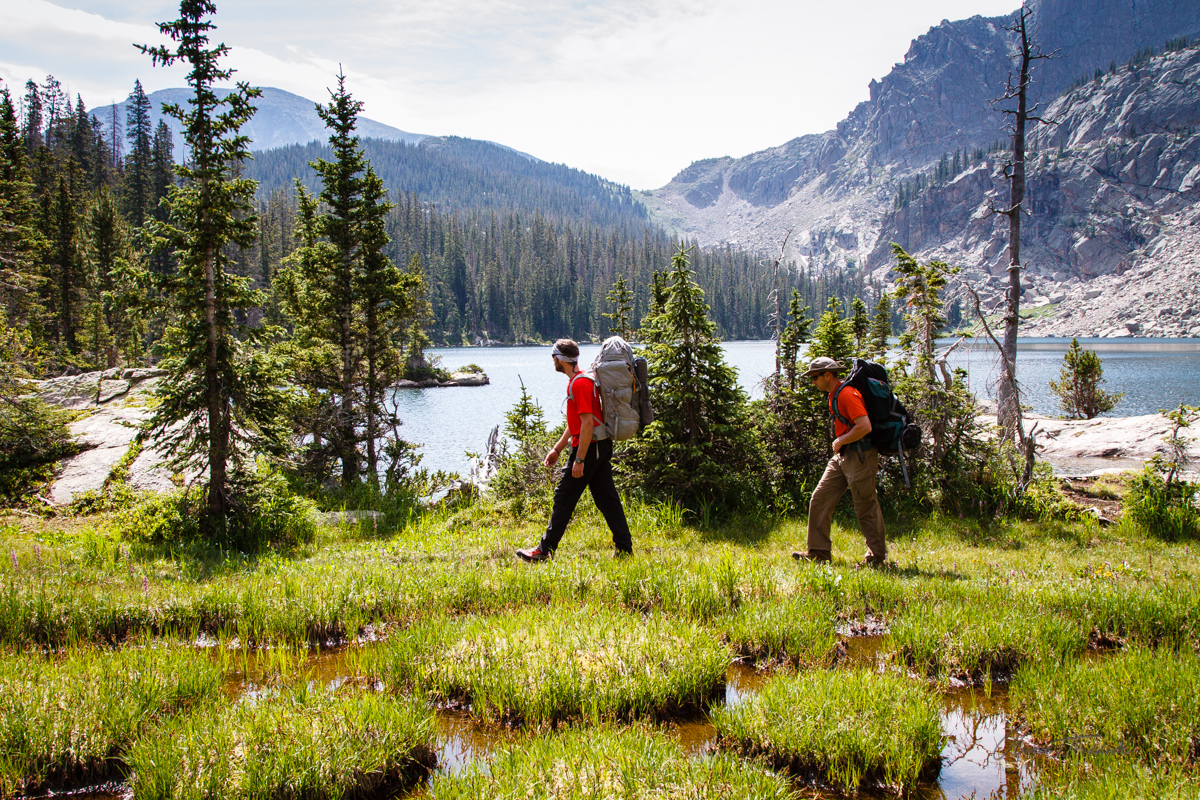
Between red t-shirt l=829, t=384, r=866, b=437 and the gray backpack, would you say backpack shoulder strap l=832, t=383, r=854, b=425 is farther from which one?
the gray backpack

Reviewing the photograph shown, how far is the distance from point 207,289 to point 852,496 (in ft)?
28.8

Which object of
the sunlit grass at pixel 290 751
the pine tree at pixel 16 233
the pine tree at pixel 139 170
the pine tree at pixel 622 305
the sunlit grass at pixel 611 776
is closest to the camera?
the sunlit grass at pixel 611 776

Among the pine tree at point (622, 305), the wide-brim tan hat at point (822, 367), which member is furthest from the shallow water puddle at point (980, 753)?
the pine tree at point (622, 305)

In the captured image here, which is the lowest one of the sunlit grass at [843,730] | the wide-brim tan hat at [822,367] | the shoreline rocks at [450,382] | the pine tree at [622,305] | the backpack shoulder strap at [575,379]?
the sunlit grass at [843,730]

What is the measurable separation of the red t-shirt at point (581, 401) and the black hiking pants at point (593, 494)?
269mm

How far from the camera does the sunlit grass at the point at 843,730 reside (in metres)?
3.37

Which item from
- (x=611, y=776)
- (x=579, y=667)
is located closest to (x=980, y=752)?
(x=611, y=776)

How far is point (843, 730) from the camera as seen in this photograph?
3.46m

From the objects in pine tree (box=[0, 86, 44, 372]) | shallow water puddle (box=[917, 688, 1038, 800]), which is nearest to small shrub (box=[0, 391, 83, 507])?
shallow water puddle (box=[917, 688, 1038, 800])

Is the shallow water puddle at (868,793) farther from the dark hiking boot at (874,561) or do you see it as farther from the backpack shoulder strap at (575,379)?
the backpack shoulder strap at (575,379)

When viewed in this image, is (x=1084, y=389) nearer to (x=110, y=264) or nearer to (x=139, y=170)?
(x=110, y=264)

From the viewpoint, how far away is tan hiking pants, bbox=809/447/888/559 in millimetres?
6668

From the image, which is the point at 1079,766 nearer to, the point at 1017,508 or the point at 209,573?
the point at 1017,508

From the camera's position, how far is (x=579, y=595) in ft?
19.2
